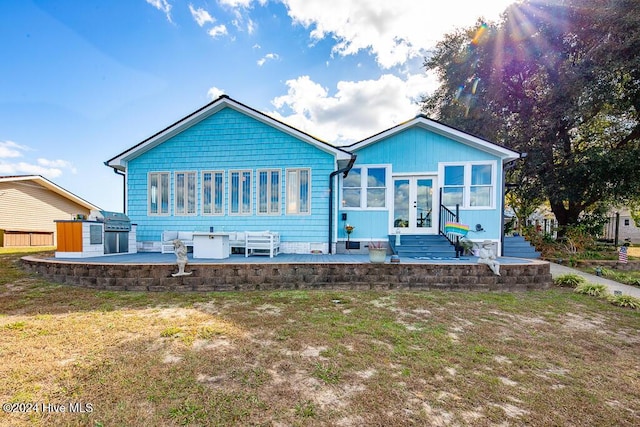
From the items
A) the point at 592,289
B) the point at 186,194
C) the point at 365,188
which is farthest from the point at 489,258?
the point at 186,194

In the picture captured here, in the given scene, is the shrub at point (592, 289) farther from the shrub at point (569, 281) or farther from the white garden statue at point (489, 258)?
→ the white garden statue at point (489, 258)

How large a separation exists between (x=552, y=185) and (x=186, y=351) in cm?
1654

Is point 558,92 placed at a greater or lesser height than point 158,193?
greater

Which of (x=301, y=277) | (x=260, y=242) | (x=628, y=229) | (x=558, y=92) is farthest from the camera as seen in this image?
(x=628, y=229)

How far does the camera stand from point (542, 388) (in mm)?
2465

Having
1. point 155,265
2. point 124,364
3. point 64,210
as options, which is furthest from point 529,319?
point 64,210

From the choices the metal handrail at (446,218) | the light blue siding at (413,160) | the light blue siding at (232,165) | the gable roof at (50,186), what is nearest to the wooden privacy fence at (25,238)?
the gable roof at (50,186)

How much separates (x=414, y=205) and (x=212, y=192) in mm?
7076

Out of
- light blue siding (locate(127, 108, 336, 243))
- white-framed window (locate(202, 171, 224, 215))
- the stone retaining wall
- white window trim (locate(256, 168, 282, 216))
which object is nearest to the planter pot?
the stone retaining wall

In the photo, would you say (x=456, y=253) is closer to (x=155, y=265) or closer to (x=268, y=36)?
(x=155, y=265)

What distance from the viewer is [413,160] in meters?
9.14

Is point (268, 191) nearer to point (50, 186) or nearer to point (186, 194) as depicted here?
point (186, 194)

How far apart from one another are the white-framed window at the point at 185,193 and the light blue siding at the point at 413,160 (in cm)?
522

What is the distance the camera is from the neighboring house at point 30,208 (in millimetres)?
15766
